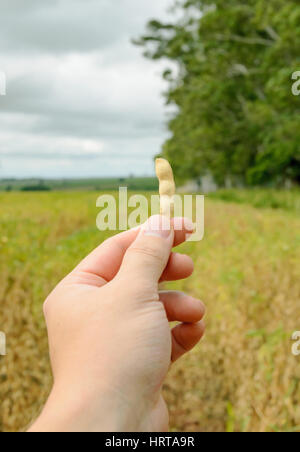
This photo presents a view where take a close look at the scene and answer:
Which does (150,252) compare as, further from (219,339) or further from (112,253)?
(219,339)

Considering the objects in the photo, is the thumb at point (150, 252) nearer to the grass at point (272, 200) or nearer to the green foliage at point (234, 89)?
the green foliage at point (234, 89)

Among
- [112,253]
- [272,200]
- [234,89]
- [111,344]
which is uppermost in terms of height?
[234,89]

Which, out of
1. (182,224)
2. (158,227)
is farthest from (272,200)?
(158,227)

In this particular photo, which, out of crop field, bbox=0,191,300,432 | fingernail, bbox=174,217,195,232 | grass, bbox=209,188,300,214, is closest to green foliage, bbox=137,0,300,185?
grass, bbox=209,188,300,214

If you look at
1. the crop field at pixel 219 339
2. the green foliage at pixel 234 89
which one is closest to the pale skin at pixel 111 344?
the crop field at pixel 219 339

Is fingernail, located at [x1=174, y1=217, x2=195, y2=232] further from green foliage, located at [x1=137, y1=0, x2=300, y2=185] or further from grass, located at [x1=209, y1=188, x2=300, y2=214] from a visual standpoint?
grass, located at [x1=209, y1=188, x2=300, y2=214]
